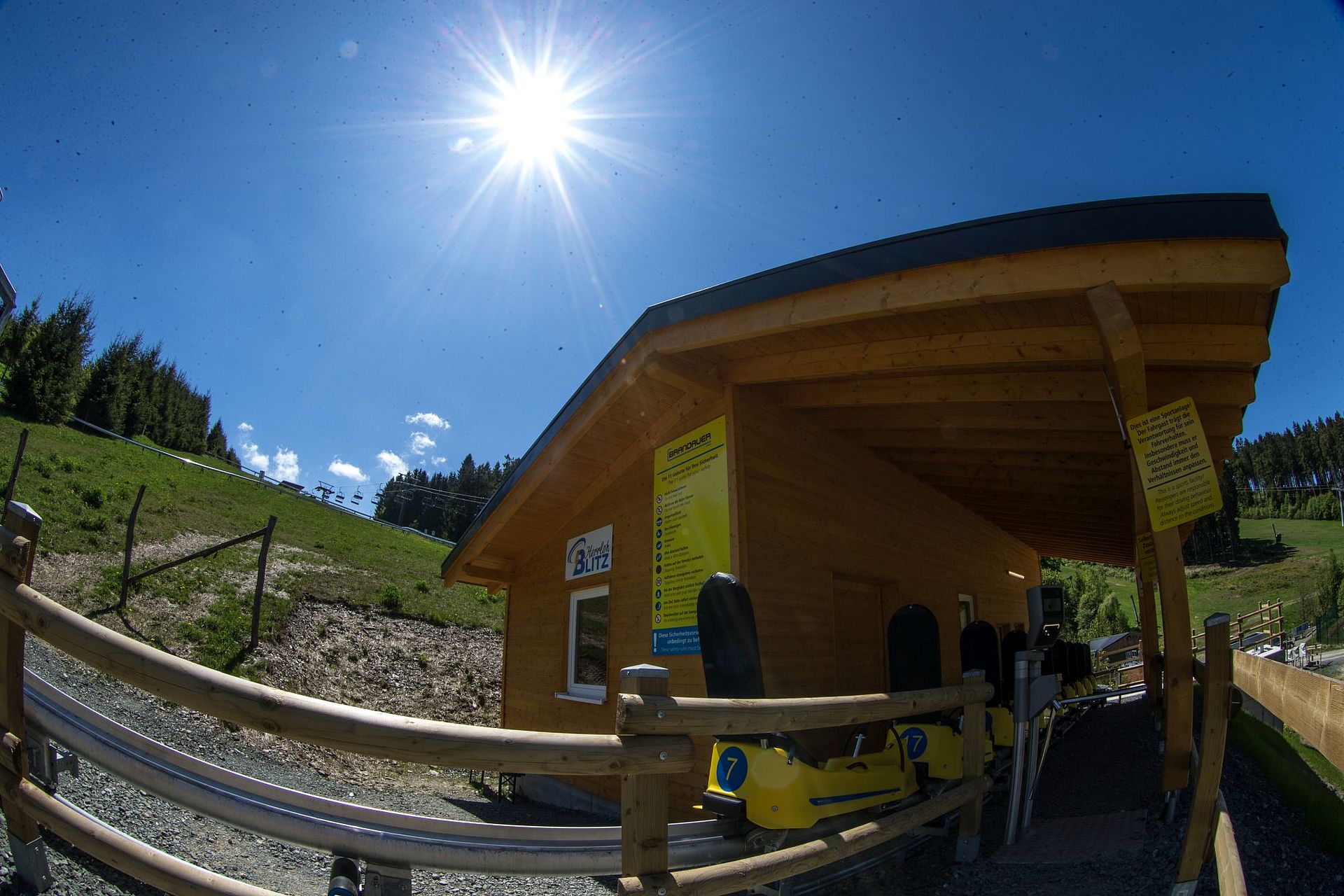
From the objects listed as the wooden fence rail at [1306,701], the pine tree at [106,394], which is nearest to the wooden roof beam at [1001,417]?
the wooden fence rail at [1306,701]

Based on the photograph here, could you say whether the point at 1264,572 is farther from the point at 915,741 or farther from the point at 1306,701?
the point at 915,741

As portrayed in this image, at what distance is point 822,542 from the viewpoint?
5711 millimetres

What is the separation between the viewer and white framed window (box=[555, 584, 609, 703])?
22.7ft

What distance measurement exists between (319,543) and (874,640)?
72.5 feet

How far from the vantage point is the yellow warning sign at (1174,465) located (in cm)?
309

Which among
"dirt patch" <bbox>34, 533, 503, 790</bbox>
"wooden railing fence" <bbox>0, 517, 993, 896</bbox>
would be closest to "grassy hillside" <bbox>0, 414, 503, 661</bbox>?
"dirt patch" <bbox>34, 533, 503, 790</bbox>


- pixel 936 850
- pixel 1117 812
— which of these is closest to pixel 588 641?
pixel 936 850

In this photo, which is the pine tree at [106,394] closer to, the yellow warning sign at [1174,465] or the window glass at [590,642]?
the window glass at [590,642]

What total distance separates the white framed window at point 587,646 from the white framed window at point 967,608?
479 cm

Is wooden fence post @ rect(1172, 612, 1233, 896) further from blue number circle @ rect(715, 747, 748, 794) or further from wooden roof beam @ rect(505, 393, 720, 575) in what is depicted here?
wooden roof beam @ rect(505, 393, 720, 575)

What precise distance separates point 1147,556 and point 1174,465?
10.0ft

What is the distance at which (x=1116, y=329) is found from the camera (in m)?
3.12

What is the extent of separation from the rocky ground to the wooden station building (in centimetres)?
66

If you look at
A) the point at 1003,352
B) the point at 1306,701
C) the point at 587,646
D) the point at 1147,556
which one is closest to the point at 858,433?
the point at 1003,352
